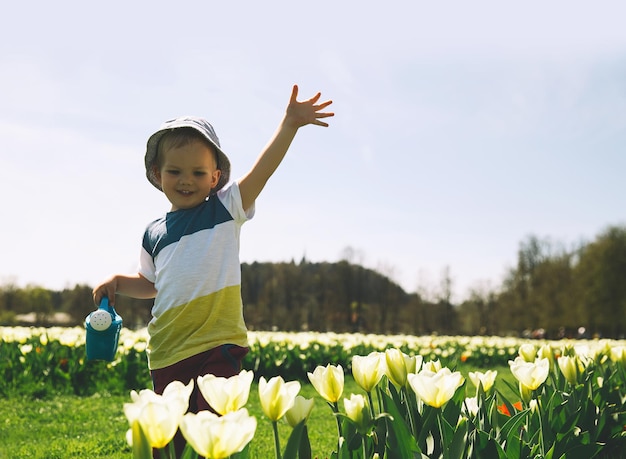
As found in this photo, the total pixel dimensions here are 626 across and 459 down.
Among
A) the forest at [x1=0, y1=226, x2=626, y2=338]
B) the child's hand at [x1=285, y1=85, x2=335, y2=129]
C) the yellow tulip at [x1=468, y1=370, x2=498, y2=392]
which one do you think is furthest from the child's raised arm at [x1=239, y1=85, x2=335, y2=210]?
the forest at [x1=0, y1=226, x2=626, y2=338]

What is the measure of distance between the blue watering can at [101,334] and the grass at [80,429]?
121 centimetres

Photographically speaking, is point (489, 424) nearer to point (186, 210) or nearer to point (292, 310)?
point (186, 210)

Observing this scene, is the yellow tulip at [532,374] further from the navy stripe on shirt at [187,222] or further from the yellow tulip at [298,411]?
the navy stripe on shirt at [187,222]

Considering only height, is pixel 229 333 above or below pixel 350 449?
above

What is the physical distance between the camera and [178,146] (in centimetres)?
255

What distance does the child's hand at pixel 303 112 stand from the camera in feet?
8.37

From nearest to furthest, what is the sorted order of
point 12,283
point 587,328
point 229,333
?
point 229,333 → point 587,328 → point 12,283

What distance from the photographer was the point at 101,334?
2.46 meters

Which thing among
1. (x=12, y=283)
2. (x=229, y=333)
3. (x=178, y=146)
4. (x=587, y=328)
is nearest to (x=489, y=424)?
(x=229, y=333)

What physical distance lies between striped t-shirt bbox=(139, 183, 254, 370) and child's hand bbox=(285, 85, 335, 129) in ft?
1.26

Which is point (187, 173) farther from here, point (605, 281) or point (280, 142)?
point (605, 281)

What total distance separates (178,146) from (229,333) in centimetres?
83

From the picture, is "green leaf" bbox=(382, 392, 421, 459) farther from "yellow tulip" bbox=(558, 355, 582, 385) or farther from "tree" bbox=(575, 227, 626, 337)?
"tree" bbox=(575, 227, 626, 337)

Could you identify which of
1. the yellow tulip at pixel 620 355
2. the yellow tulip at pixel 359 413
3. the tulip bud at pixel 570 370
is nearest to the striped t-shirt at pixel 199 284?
the yellow tulip at pixel 359 413
